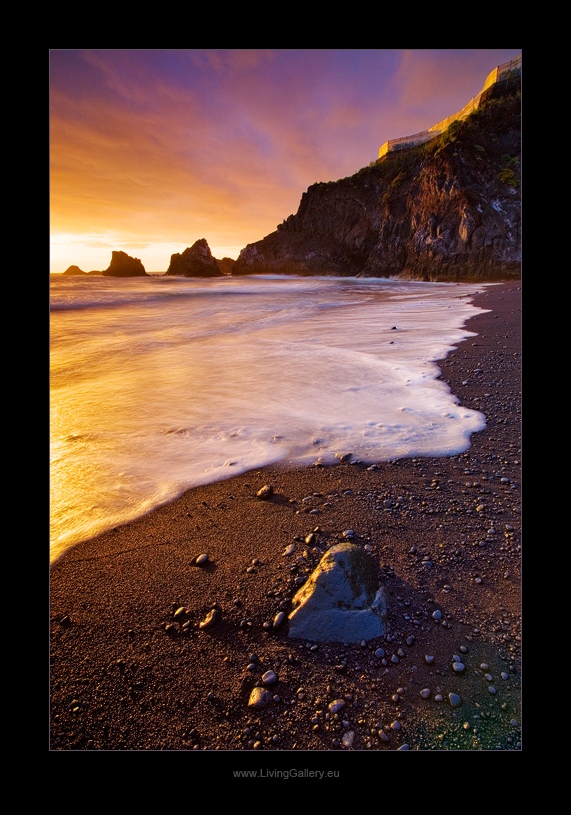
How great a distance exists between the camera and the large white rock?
1427 millimetres

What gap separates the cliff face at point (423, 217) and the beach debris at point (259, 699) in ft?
42.2

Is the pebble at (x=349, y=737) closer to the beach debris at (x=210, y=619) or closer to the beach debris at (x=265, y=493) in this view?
the beach debris at (x=210, y=619)

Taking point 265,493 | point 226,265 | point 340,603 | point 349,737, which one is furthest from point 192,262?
point 349,737

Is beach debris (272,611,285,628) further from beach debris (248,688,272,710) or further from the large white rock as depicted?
beach debris (248,688,272,710)

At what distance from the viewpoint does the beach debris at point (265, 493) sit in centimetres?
234

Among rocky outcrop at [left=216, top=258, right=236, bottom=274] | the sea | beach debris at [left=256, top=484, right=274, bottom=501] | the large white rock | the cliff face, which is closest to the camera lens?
the large white rock

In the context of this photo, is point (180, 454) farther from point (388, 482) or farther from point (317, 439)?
point (388, 482)

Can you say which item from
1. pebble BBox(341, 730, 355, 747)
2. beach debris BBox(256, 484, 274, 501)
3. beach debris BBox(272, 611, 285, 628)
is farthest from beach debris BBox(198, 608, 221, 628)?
beach debris BBox(256, 484, 274, 501)

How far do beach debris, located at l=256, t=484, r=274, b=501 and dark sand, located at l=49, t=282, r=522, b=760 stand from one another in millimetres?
46

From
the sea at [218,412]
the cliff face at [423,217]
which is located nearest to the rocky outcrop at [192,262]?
the cliff face at [423,217]

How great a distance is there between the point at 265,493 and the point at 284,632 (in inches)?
38.2

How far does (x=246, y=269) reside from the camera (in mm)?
56438
